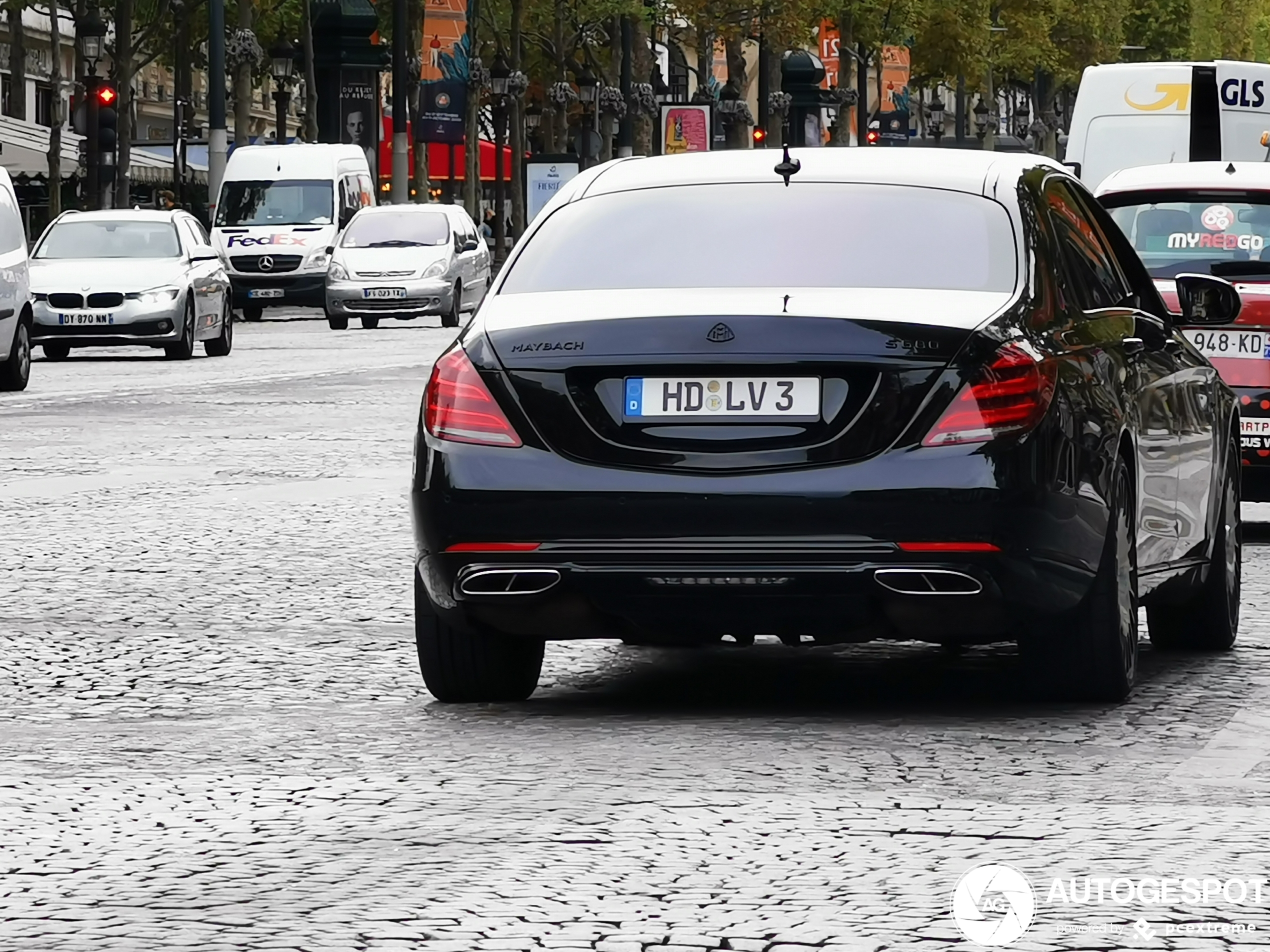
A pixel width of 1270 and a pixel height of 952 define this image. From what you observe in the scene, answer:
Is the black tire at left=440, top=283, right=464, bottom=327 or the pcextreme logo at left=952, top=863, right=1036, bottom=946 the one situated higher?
the pcextreme logo at left=952, top=863, right=1036, bottom=946

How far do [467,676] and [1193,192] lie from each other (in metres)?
5.70

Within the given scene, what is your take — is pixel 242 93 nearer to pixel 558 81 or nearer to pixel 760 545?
pixel 558 81

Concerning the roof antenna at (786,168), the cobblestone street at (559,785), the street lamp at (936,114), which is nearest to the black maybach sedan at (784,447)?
the roof antenna at (786,168)

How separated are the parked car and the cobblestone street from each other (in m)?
13.6

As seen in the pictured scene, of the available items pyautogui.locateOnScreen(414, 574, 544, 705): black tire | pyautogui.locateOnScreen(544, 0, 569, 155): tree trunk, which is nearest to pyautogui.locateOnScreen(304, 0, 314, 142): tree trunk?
pyautogui.locateOnScreen(544, 0, 569, 155): tree trunk

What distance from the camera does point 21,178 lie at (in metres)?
70.7

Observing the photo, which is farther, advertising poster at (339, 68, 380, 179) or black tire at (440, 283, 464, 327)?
advertising poster at (339, 68, 380, 179)

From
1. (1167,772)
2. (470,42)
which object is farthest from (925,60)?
(1167,772)

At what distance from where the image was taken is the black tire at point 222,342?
32688 millimetres

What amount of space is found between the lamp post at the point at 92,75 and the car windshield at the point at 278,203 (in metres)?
1.85

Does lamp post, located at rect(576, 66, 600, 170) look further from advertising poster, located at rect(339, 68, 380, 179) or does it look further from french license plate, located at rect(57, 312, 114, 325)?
french license plate, located at rect(57, 312, 114, 325)

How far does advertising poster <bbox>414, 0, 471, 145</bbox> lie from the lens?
57281 mm

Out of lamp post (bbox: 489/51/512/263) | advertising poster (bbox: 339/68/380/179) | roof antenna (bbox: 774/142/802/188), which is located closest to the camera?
roof antenna (bbox: 774/142/802/188)

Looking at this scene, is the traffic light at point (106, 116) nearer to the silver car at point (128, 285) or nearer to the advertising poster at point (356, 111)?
the silver car at point (128, 285)
